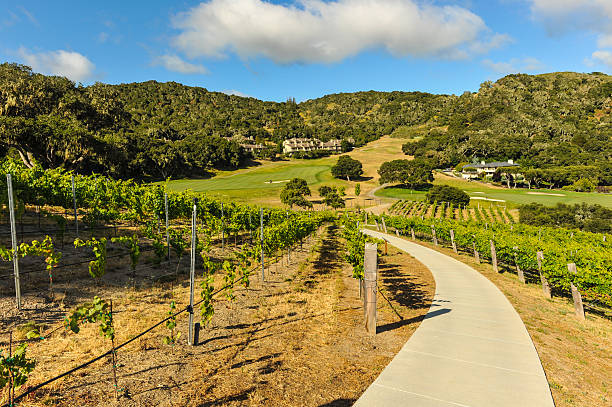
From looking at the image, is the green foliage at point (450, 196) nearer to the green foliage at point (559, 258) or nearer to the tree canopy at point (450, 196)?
the tree canopy at point (450, 196)

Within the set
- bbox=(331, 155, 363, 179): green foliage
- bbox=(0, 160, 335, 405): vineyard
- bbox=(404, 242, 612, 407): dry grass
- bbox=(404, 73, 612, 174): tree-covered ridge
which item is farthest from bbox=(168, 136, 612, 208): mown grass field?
bbox=(404, 242, 612, 407): dry grass

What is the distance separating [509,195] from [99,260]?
93834 millimetres

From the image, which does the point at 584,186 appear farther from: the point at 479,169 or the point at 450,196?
the point at 450,196

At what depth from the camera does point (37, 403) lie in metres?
5.09

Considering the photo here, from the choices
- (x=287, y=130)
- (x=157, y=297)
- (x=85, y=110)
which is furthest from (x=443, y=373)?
(x=287, y=130)

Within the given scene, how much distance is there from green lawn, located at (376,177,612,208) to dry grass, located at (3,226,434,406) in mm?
70233

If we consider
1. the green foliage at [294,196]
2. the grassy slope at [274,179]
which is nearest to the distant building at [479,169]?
the grassy slope at [274,179]

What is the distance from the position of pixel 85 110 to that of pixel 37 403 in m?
56.7

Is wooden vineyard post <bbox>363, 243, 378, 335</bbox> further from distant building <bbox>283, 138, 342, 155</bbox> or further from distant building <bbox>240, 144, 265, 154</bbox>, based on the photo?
distant building <bbox>283, 138, 342, 155</bbox>

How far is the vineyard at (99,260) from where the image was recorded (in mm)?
7016

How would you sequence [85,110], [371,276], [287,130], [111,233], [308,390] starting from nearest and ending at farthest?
[308,390] < [371,276] < [111,233] < [85,110] < [287,130]

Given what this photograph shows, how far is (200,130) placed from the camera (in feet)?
475

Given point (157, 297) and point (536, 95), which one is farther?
point (536, 95)

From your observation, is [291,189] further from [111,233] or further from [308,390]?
[308,390]
